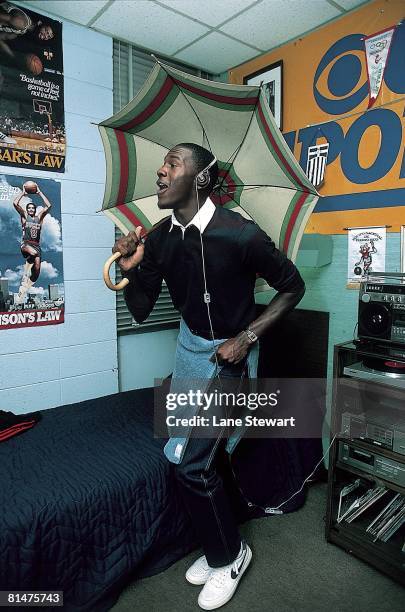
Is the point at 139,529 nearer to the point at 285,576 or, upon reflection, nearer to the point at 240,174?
the point at 285,576

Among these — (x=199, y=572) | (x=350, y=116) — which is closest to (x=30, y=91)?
(x=350, y=116)

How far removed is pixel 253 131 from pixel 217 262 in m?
0.53

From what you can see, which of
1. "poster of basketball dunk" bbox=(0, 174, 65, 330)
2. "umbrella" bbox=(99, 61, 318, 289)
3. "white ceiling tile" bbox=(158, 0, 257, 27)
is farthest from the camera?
"poster of basketball dunk" bbox=(0, 174, 65, 330)

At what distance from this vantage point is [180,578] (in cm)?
177

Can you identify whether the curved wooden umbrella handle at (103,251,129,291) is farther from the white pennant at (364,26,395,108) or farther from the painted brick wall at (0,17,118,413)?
the white pennant at (364,26,395,108)

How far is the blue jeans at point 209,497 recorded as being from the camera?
163cm

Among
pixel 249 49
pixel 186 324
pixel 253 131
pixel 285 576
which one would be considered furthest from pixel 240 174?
pixel 285 576

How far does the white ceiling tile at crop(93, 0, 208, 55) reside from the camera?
2.30m

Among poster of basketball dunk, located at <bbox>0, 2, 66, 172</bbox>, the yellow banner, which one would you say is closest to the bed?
Result: the yellow banner

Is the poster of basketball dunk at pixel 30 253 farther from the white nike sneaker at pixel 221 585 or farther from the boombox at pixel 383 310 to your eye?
the boombox at pixel 383 310

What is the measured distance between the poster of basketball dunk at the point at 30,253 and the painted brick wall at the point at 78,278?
55mm

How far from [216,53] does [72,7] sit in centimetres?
96

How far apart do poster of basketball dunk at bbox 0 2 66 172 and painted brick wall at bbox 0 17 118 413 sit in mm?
62

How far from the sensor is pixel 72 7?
2.31 metres
